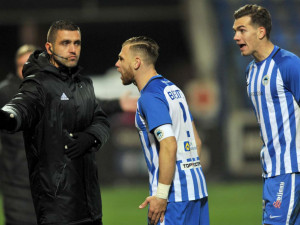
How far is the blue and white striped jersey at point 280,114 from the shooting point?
219 inches

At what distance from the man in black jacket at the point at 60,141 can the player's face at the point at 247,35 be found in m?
1.40

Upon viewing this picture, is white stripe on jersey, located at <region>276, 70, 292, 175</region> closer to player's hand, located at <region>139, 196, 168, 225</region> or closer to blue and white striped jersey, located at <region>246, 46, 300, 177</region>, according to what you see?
blue and white striped jersey, located at <region>246, 46, 300, 177</region>

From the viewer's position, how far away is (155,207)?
4949 millimetres

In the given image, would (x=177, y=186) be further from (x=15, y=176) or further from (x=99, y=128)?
(x=15, y=176)

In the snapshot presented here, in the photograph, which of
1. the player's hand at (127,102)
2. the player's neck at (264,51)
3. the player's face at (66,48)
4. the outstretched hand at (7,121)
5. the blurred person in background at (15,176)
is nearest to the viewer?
the outstretched hand at (7,121)

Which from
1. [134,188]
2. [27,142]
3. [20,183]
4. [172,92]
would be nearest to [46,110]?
[27,142]

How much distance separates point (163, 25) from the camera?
25.3m

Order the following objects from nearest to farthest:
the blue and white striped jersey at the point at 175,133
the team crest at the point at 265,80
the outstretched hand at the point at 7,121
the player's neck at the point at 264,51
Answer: the outstretched hand at the point at 7,121
the blue and white striped jersey at the point at 175,133
the team crest at the point at 265,80
the player's neck at the point at 264,51

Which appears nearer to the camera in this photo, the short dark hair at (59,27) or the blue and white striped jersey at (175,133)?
the blue and white striped jersey at (175,133)

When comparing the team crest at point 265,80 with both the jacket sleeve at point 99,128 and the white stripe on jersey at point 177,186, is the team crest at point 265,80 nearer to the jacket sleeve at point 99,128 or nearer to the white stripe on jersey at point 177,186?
the white stripe on jersey at point 177,186

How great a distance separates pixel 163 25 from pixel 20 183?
18.9 m

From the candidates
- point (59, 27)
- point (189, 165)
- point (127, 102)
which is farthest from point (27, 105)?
point (127, 102)

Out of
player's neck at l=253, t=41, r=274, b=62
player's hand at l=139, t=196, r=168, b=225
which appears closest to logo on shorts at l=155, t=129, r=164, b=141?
player's hand at l=139, t=196, r=168, b=225

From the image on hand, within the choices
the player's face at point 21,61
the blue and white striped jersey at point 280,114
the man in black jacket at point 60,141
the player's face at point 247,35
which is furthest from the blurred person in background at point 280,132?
the player's face at point 21,61
